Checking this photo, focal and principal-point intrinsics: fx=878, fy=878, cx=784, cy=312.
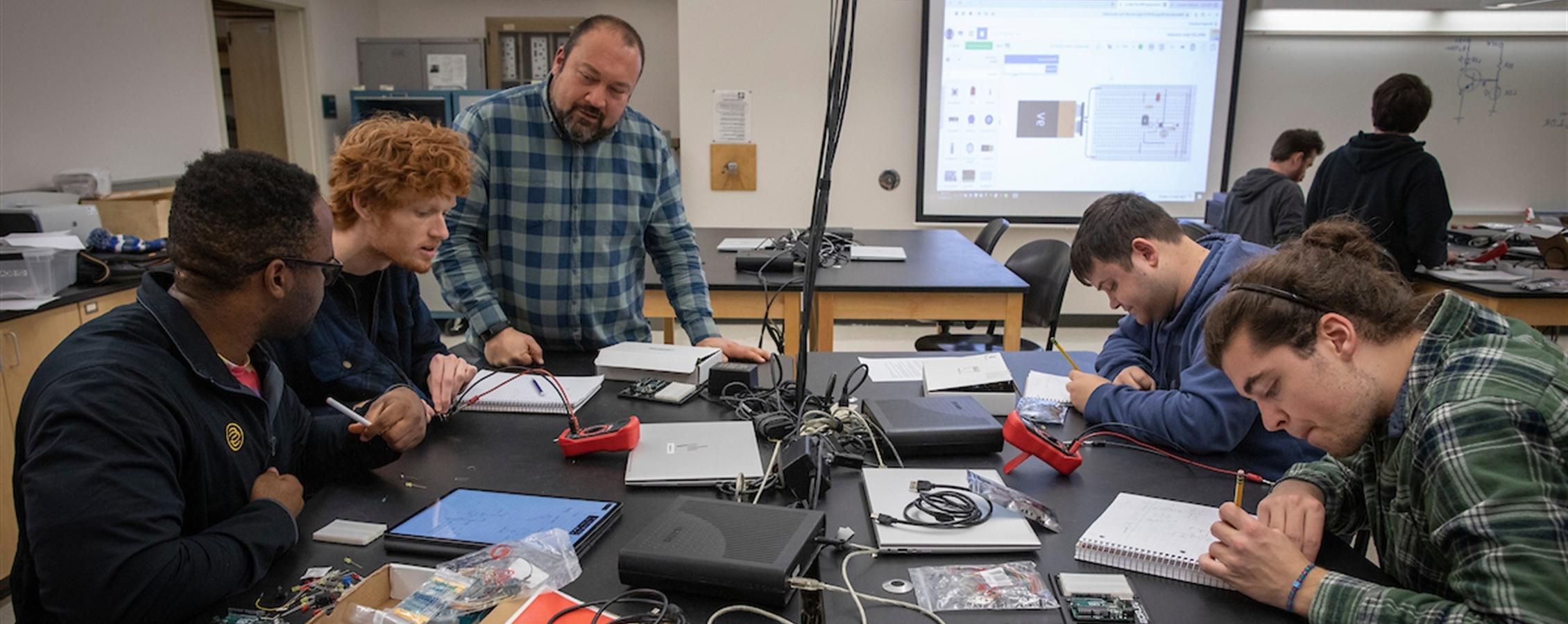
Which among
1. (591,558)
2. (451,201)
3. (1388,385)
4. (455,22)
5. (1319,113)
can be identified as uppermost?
(455,22)

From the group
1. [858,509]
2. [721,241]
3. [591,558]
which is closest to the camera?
[591,558]

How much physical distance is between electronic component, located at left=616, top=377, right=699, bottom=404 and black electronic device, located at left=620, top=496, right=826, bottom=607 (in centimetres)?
60

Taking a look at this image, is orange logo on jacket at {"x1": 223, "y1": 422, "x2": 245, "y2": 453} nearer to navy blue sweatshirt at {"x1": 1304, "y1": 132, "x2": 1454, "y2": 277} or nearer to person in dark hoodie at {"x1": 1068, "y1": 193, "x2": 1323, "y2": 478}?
person in dark hoodie at {"x1": 1068, "y1": 193, "x2": 1323, "y2": 478}

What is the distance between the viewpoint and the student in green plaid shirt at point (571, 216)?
1972mm

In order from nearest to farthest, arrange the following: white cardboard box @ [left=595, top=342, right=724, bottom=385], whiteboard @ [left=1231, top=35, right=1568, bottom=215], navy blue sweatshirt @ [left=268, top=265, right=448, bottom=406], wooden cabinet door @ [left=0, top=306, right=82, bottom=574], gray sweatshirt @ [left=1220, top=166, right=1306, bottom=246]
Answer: navy blue sweatshirt @ [left=268, top=265, right=448, bottom=406] < white cardboard box @ [left=595, top=342, right=724, bottom=385] < wooden cabinet door @ [left=0, top=306, right=82, bottom=574] < gray sweatshirt @ [left=1220, top=166, right=1306, bottom=246] < whiteboard @ [left=1231, top=35, right=1568, bottom=215]

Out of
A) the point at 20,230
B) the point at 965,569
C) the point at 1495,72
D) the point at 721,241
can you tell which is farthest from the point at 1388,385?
the point at 1495,72

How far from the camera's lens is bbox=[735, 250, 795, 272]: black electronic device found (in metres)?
3.03

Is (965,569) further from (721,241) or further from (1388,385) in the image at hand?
(721,241)

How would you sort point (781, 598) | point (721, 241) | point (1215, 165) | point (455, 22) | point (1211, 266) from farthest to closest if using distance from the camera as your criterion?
point (455, 22) < point (1215, 165) < point (721, 241) < point (1211, 266) < point (781, 598)

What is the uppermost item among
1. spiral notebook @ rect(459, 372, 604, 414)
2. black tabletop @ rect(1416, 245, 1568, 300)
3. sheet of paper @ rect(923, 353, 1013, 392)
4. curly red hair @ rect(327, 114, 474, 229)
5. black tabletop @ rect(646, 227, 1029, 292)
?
curly red hair @ rect(327, 114, 474, 229)

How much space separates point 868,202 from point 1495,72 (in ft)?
12.3

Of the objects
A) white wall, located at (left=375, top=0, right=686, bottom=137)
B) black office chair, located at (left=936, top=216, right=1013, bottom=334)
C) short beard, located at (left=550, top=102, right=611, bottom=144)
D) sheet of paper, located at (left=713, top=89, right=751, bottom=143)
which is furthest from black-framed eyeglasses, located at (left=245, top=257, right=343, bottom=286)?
white wall, located at (left=375, top=0, right=686, bottom=137)

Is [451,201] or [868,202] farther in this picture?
[868,202]

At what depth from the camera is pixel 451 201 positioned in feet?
5.44
